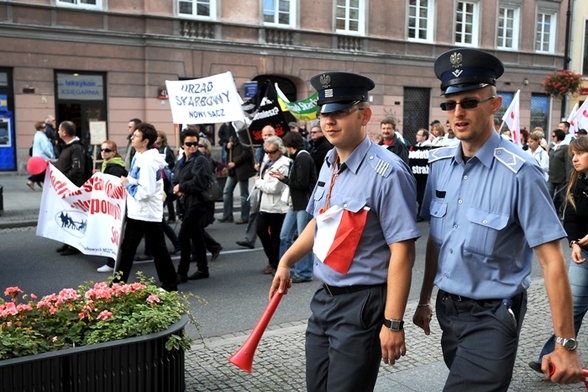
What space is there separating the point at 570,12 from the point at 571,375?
34129mm

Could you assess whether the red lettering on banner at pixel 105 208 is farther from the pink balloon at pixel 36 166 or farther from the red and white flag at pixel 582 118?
the red and white flag at pixel 582 118

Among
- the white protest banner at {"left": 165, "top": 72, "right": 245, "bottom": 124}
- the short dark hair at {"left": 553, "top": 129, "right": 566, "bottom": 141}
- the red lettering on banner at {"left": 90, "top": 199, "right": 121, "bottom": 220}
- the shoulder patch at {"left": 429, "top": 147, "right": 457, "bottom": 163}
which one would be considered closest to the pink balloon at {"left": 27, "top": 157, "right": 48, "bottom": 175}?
the red lettering on banner at {"left": 90, "top": 199, "right": 121, "bottom": 220}

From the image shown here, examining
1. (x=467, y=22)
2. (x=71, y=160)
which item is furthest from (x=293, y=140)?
(x=467, y=22)

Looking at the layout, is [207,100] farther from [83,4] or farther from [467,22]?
[467,22]

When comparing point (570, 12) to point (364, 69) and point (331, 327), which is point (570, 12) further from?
point (331, 327)

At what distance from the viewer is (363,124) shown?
10.6ft

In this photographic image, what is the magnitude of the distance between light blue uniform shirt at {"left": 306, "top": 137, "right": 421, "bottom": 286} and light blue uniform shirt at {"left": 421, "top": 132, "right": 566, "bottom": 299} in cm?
19

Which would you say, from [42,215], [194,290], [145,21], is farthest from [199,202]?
[145,21]

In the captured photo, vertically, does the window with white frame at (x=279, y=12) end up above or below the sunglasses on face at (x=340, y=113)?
above

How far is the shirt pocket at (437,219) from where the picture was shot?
2.95 meters

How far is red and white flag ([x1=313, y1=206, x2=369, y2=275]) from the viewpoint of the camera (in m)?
3.03

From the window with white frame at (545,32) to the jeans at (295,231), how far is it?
28104 millimetres

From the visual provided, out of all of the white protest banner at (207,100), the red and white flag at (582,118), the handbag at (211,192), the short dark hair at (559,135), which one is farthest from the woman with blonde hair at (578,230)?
the red and white flag at (582,118)

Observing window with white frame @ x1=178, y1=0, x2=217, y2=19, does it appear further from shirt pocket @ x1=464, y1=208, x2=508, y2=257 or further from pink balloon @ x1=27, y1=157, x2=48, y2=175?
shirt pocket @ x1=464, y1=208, x2=508, y2=257
